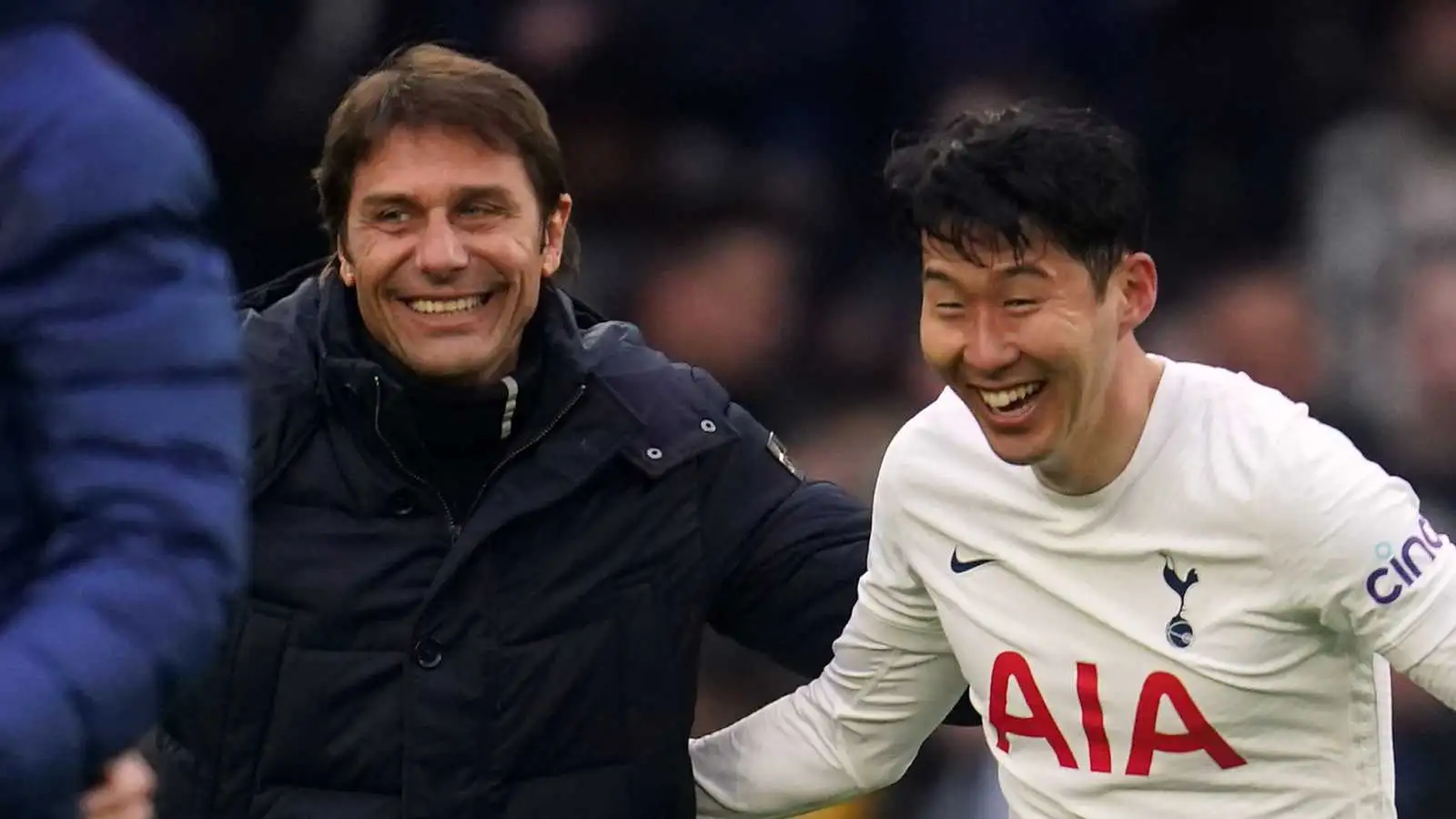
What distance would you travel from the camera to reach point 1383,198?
324cm

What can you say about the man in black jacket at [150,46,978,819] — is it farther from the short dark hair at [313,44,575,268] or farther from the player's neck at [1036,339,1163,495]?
the player's neck at [1036,339,1163,495]

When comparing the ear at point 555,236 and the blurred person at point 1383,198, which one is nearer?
the ear at point 555,236

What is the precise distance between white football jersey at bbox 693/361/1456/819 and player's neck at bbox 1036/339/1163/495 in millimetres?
13

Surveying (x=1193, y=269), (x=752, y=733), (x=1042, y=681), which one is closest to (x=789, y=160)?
(x=1193, y=269)

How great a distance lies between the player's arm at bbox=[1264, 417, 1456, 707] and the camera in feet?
4.98

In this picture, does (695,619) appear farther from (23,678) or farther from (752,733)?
(23,678)

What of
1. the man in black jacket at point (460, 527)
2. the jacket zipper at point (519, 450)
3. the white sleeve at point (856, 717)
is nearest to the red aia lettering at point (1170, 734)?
the white sleeve at point (856, 717)

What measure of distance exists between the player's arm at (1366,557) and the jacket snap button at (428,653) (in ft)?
2.50

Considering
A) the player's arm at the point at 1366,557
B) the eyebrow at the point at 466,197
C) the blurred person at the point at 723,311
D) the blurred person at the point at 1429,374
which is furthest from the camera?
the blurred person at the point at 723,311

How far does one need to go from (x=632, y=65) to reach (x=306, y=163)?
0.59 m

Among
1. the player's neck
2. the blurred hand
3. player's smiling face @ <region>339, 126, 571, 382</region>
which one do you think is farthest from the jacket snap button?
the blurred hand

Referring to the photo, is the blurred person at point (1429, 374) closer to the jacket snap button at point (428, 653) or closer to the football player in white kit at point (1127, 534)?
the football player in white kit at point (1127, 534)

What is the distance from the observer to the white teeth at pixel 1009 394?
5.39 ft

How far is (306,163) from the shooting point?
10.5 feet
